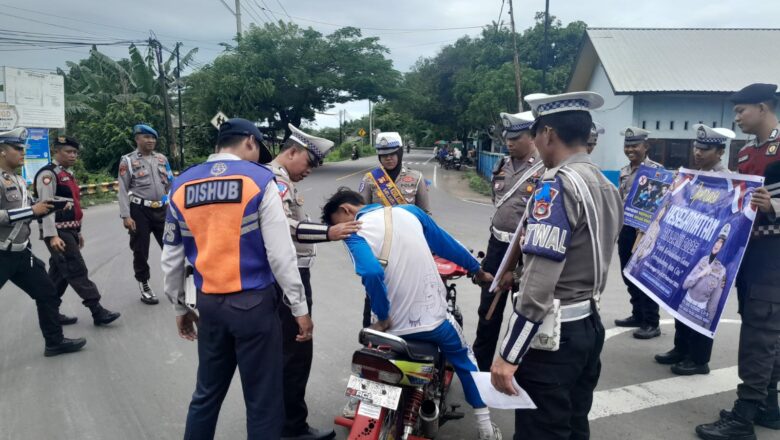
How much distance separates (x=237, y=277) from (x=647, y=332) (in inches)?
164

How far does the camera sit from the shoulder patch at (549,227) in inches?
81.7

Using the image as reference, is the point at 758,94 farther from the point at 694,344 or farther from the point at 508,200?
the point at 694,344

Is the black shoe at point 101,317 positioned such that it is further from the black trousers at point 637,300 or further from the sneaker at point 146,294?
the black trousers at point 637,300

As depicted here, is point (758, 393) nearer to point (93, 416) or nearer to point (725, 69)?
point (93, 416)

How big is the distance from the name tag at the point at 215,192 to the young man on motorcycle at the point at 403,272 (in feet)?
2.04

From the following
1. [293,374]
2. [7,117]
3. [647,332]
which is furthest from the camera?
[7,117]

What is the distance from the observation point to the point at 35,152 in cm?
1622

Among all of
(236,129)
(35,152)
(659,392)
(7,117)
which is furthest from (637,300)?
(35,152)

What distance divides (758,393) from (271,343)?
3.03 m

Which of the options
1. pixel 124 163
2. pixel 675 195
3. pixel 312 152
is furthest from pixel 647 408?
pixel 124 163

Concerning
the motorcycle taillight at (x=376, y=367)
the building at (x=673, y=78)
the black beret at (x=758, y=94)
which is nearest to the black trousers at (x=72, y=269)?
the motorcycle taillight at (x=376, y=367)

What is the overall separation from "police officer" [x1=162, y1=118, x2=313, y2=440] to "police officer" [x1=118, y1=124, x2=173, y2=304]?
3.67 m

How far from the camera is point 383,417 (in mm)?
→ 2578

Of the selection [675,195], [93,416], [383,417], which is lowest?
[93,416]
